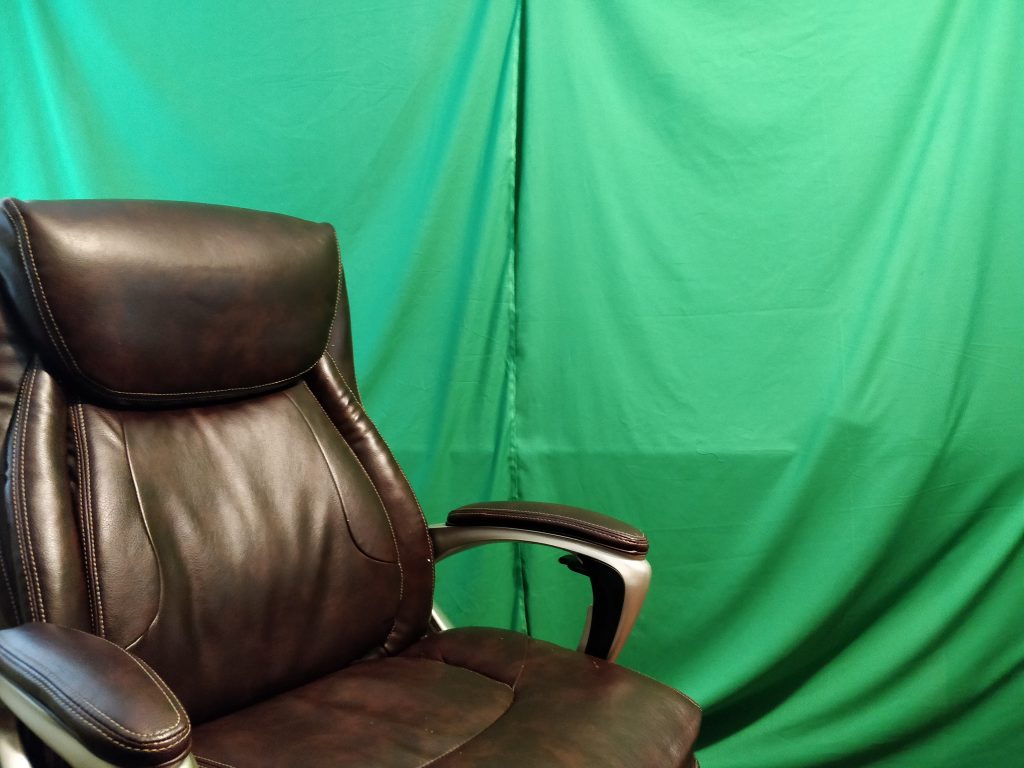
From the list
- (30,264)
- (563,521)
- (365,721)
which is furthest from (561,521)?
(30,264)

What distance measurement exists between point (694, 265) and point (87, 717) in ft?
4.38

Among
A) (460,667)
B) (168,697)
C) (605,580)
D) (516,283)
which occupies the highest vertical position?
(516,283)

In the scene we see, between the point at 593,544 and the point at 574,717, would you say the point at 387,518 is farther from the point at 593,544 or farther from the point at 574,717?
the point at 574,717

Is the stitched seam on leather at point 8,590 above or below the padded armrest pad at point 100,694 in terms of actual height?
below

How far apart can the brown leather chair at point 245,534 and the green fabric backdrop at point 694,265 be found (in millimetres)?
452

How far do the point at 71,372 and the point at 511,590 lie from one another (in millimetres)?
1053

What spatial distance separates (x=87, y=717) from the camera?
2.38ft

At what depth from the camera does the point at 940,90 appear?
1.67m

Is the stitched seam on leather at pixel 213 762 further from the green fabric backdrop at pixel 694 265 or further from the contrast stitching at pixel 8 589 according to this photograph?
the green fabric backdrop at pixel 694 265

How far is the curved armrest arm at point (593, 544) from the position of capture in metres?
1.18

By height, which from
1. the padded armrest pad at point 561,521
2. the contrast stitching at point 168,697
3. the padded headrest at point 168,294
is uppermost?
the padded headrest at point 168,294

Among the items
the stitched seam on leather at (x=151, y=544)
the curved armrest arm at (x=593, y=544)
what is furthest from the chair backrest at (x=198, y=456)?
the curved armrest arm at (x=593, y=544)

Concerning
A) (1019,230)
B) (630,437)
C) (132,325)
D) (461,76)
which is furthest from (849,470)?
(132,325)

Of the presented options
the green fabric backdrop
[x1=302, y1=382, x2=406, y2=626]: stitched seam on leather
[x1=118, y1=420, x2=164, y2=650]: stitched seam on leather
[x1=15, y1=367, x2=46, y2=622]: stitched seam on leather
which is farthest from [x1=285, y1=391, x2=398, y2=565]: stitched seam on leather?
the green fabric backdrop
